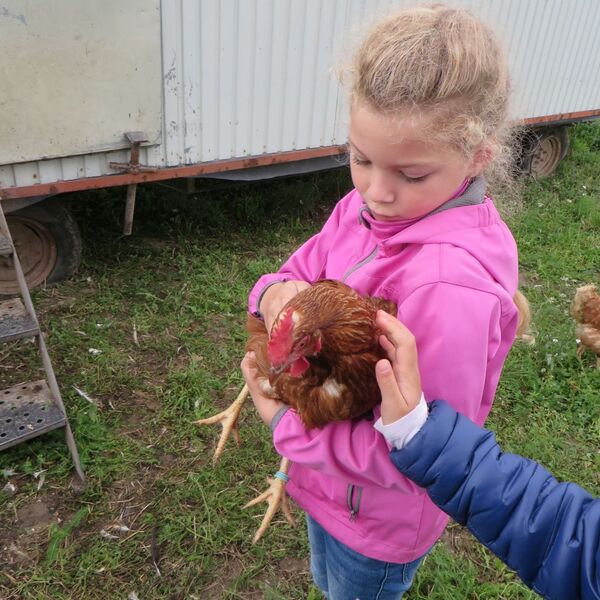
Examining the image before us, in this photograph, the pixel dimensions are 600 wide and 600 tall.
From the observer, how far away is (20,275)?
9.84 feet

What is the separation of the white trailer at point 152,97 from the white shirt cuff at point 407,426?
2184 mm

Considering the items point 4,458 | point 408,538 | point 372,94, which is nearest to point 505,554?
point 408,538

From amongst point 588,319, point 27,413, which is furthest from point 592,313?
point 27,413

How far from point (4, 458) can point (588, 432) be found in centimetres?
→ 353

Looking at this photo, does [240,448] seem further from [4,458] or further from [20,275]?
[20,275]

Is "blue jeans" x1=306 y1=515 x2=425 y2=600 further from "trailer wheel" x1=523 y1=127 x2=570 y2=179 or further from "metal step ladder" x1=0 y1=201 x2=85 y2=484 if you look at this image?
"trailer wheel" x1=523 y1=127 x2=570 y2=179

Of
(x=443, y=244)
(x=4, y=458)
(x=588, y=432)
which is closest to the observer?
(x=443, y=244)

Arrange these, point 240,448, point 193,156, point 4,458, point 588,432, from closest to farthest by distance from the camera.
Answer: point 4,458 → point 240,448 → point 588,432 → point 193,156

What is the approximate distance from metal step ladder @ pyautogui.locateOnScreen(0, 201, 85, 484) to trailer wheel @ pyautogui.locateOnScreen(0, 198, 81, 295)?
1022 millimetres

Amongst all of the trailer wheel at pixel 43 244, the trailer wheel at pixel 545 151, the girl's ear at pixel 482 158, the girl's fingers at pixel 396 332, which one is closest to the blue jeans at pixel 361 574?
the girl's fingers at pixel 396 332

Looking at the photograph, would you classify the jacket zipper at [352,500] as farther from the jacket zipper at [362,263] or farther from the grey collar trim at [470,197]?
the grey collar trim at [470,197]

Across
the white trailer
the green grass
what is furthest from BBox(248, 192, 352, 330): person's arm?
the green grass

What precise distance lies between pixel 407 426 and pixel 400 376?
0.34 feet

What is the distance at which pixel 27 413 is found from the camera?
2961 millimetres
